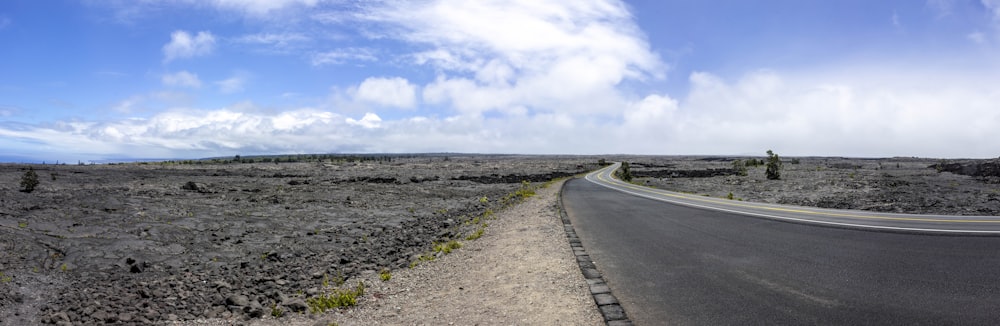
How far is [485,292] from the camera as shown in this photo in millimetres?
9227

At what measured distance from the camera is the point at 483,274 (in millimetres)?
10844

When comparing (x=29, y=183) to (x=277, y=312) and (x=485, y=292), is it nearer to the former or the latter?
(x=277, y=312)

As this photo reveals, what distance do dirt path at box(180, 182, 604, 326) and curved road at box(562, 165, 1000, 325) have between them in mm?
843

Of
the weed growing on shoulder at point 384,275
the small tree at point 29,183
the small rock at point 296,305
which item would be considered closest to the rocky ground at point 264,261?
the small rock at point 296,305

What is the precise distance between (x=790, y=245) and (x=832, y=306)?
5285 mm

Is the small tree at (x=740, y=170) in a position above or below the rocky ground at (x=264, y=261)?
above

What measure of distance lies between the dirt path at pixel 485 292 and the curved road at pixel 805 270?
0.84 m

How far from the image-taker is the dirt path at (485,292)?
7.64 metres

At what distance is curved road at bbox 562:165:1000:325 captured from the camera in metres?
6.53

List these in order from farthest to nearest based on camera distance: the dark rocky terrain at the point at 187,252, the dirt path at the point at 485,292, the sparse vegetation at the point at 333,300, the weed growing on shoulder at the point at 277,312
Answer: the dark rocky terrain at the point at 187,252 < the sparse vegetation at the point at 333,300 < the weed growing on shoulder at the point at 277,312 < the dirt path at the point at 485,292

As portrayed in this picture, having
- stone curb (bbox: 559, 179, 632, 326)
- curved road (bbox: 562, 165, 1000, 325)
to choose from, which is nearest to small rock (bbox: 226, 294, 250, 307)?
stone curb (bbox: 559, 179, 632, 326)

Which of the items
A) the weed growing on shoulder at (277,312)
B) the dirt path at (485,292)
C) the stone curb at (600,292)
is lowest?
the weed growing on shoulder at (277,312)

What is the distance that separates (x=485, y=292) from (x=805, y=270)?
239 inches

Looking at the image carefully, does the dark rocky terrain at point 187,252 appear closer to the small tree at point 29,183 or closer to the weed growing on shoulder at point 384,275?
the weed growing on shoulder at point 384,275
